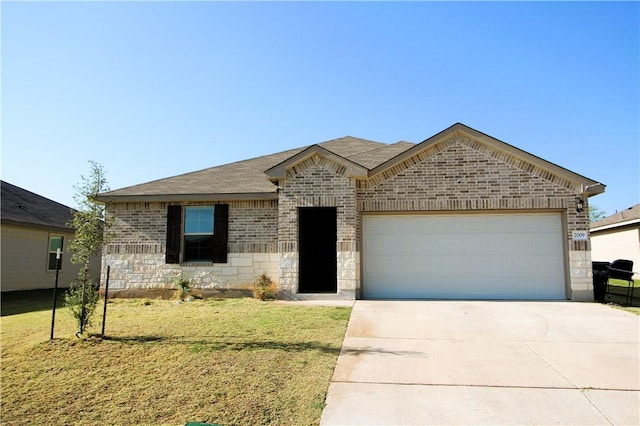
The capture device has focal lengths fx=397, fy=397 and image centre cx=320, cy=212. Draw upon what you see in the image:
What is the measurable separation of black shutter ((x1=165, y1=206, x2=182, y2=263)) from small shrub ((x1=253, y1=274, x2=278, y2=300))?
2639 millimetres

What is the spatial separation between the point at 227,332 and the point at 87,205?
10.4ft

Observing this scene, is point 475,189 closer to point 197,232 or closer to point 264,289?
point 264,289

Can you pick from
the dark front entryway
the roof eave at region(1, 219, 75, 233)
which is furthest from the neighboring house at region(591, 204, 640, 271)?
the roof eave at region(1, 219, 75, 233)

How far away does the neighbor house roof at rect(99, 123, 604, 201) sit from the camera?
10.6m

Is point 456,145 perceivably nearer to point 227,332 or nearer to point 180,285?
point 227,332

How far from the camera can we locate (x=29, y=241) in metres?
15.3

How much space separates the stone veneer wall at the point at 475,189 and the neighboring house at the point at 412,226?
0.03 metres

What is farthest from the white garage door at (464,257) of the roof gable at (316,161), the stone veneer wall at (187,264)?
the stone veneer wall at (187,264)

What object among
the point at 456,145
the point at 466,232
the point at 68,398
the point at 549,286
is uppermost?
the point at 456,145

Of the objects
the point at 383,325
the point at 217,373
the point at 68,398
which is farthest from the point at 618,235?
the point at 68,398

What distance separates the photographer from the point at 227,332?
6.84 m

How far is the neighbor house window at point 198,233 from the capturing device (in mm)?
11938

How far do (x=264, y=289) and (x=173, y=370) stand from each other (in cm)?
601

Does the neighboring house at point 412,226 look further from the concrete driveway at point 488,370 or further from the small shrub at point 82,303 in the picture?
the small shrub at point 82,303
